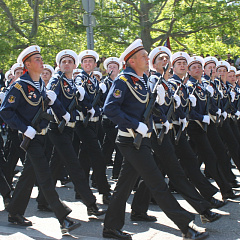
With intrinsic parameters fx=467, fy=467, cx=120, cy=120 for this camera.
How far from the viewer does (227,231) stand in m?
5.07

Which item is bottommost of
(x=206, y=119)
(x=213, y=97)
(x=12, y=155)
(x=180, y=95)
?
(x=12, y=155)

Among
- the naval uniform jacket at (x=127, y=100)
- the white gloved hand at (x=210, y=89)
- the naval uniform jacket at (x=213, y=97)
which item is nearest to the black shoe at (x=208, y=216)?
the naval uniform jacket at (x=127, y=100)

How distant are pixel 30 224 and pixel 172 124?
2141mm

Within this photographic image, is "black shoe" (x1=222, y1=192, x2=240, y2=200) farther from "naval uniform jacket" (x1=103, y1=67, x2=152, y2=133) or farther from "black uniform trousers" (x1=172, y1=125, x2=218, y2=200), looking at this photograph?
"naval uniform jacket" (x1=103, y1=67, x2=152, y2=133)

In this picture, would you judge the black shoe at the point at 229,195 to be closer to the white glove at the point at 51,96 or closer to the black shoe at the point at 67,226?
the black shoe at the point at 67,226

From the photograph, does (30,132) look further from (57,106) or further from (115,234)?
(115,234)

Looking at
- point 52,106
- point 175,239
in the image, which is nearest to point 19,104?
point 52,106

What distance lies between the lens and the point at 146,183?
4734 mm

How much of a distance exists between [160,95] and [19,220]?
2202 mm

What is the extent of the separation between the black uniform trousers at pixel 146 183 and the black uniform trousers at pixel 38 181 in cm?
64

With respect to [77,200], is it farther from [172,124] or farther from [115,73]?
[115,73]

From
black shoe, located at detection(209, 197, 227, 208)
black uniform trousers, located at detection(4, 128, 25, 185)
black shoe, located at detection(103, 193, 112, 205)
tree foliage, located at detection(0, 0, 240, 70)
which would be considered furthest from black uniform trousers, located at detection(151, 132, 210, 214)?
tree foliage, located at detection(0, 0, 240, 70)

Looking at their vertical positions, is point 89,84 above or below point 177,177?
above

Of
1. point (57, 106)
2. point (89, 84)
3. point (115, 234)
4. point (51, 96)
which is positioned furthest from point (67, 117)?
point (115, 234)
